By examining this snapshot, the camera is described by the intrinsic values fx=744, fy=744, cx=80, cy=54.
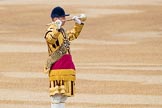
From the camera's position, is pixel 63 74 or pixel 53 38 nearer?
pixel 53 38

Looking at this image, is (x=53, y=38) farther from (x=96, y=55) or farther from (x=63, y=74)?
(x=96, y=55)

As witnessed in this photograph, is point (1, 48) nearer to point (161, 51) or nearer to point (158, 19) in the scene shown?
point (161, 51)

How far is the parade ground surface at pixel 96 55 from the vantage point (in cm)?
1355

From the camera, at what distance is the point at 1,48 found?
72.6ft

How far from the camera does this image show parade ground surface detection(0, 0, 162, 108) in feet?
44.5

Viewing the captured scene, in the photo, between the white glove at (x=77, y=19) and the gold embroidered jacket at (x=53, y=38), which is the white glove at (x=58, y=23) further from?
the white glove at (x=77, y=19)

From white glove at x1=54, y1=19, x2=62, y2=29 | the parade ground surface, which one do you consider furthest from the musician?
the parade ground surface

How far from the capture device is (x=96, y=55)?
2047 centimetres

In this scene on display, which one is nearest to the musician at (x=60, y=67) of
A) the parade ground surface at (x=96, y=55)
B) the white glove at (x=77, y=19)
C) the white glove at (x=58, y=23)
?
the white glove at (x=58, y=23)

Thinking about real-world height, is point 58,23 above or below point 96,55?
above

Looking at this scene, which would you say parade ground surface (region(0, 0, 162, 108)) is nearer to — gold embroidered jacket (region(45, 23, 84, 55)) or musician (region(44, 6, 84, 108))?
musician (region(44, 6, 84, 108))

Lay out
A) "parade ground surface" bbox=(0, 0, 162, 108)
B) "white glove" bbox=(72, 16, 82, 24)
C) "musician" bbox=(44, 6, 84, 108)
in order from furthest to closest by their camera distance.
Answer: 1. "parade ground surface" bbox=(0, 0, 162, 108)
2. "white glove" bbox=(72, 16, 82, 24)
3. "musician" bbox=(44, 6, 84, 108)

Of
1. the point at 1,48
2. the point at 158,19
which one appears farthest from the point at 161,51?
the point at 158,19

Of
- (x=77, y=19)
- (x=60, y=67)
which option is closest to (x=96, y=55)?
(x=77, y=19)
